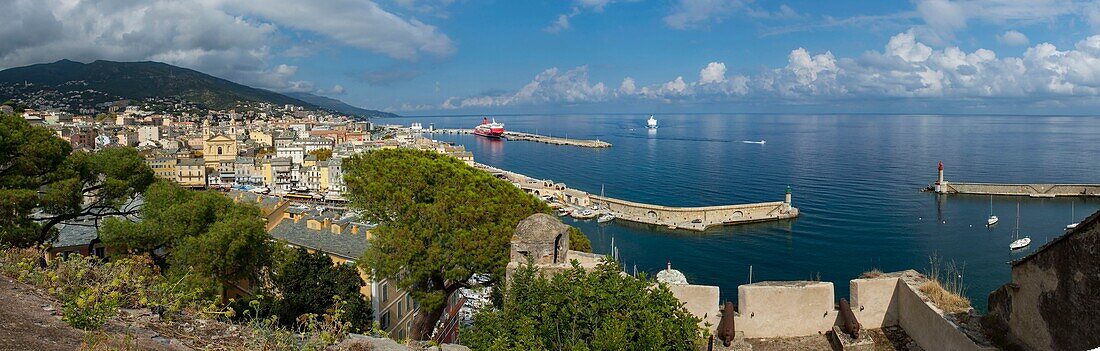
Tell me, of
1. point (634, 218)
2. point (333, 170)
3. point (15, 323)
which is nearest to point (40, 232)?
point (15, 323)

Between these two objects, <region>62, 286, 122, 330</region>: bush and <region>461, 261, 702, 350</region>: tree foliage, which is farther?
<region>461, 261, 702, 350</region>: tree foliage

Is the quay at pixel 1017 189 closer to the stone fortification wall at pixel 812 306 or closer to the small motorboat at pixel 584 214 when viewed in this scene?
the small motorboat at pixel 584 214

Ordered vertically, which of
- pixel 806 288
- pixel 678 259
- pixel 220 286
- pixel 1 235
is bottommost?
pixel 678 259

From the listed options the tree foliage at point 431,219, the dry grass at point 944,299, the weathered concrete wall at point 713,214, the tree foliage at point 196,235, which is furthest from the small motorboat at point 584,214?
the dry grass at point 944,299

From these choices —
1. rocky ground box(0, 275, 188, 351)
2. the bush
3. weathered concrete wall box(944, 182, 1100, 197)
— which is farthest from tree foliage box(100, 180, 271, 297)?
weathered concrete wall box(944, 182, 1100, 197)

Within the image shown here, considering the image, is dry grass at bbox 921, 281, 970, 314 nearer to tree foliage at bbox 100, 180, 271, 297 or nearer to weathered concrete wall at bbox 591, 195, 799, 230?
tree foliage at bbox 100, 180, 271, 297

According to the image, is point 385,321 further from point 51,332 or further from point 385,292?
point 51,332

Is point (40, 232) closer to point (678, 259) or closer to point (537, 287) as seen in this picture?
point (537, 287)
